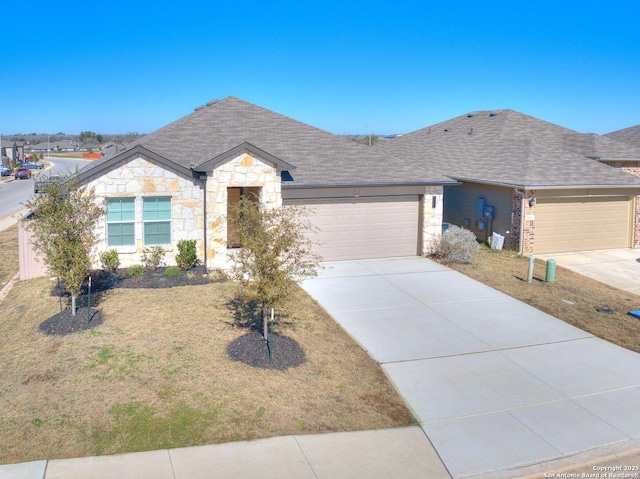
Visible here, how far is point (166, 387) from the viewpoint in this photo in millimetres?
9109

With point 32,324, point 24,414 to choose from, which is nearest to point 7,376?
point 24,414

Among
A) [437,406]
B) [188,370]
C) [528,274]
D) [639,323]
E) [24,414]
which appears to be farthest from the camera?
[528,274]

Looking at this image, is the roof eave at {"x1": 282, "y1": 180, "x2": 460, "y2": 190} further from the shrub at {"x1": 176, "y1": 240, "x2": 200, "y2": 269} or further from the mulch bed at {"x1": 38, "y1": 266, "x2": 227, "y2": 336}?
the mulch bed at {"x1": 38, "y1": 266, "x2": 227, "y2": 336}

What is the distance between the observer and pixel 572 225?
67.6 ft

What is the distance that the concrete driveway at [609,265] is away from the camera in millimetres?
16812

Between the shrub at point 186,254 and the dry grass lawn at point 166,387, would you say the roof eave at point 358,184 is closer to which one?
the shrub at point 186,254

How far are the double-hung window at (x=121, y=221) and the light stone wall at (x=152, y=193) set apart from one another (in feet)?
0.38

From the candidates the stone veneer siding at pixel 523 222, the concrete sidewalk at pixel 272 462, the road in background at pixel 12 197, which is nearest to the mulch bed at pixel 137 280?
the concrete sidewalk at pixel 272 462

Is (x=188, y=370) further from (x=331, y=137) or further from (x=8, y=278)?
(x=331, y=137)

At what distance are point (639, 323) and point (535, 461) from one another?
699 cm

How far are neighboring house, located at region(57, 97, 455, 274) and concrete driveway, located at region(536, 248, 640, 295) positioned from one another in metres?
4.46

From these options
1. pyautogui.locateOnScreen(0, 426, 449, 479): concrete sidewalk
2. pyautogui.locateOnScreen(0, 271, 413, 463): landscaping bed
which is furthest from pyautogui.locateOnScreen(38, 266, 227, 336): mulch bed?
pyautogui.locateOnScreen(0, 426, 449, 479): concrete sidewalk

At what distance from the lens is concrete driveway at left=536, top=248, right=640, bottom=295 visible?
16.8 meters

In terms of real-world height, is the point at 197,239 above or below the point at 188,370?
above
